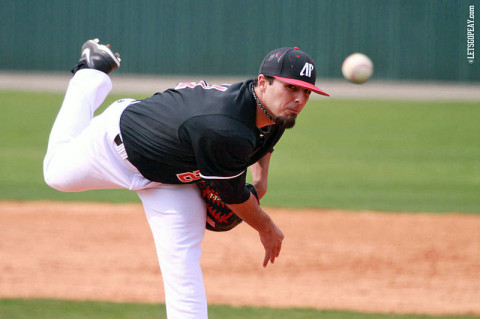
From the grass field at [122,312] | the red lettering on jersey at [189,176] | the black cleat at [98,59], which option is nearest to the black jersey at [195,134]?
the red lettering on jersey at [189,176]

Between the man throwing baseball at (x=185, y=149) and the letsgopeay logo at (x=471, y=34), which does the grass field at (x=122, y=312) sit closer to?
the man throwing baseball at (x=185, y=149)

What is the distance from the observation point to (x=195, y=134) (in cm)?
339

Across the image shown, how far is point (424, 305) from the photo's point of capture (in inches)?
205

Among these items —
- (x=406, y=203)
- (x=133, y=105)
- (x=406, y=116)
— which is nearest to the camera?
(x=133, y=105)

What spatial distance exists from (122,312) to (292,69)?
2.41 meters

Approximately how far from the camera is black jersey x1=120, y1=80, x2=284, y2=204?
335cm

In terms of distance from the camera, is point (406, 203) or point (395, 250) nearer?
point (395, 250)

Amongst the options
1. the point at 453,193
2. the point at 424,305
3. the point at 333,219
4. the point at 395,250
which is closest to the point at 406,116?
the point at 453,193

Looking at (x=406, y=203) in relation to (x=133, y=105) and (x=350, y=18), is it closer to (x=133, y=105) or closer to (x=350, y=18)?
(x=133, y=105)

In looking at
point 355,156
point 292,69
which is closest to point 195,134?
point 292,69

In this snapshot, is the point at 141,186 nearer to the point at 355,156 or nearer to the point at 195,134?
the point at 195,134

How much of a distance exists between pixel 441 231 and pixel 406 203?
154 cm

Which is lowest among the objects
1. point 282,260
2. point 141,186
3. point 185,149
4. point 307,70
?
point 282,260

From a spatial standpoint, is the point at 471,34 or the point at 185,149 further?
the point at 471,34
